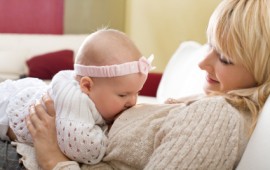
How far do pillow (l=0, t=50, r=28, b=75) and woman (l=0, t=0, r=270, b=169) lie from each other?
2760 millimetres

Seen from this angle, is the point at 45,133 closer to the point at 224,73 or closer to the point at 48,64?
the point at 224,73

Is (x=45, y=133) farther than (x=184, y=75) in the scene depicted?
No

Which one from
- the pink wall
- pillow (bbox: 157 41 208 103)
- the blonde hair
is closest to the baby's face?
the blonde hair

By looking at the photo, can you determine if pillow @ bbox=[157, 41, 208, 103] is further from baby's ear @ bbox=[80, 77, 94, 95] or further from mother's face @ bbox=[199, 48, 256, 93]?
baby's ear @ bbox=[80, 77, 94, 95]

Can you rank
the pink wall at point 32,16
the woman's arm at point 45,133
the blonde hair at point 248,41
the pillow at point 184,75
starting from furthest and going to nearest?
the pink wall at point 32,16 → the pillow at point 184,75 → the woman's arm at point 45,133 → the blonde hair at point 248,41

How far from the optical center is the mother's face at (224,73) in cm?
107

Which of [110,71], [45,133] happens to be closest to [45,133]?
[45,133]

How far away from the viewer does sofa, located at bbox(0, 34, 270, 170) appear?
0.90 meters

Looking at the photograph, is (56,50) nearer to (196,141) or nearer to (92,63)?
(92,63)

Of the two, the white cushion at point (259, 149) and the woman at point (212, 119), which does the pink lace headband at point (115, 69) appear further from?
the white cushion at point (259, 149)

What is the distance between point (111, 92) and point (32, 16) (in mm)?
3594

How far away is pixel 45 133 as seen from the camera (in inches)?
44.9

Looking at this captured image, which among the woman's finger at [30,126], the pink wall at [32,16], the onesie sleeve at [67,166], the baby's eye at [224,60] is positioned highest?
the baby's eye at [224,60]

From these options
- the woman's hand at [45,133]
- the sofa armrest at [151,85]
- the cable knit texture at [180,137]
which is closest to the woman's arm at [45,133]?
the woman's hand at [45,133]
